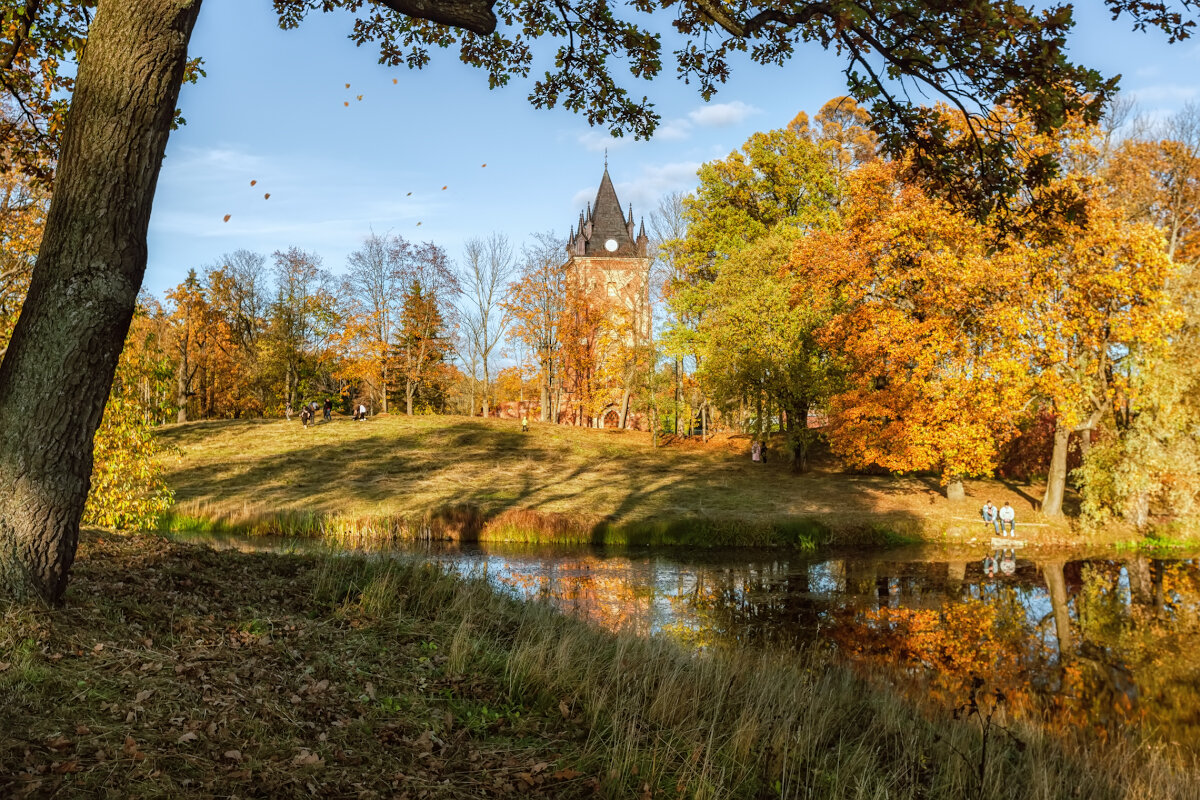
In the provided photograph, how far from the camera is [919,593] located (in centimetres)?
1571

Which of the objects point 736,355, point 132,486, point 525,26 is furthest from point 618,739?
point 736,355

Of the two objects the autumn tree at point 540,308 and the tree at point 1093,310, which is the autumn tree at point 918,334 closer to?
the tree at point 1093,310

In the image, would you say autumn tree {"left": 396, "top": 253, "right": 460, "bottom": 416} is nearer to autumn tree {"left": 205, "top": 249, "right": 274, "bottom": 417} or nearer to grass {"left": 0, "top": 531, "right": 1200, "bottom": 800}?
autumn tree {"left": 205, "top": 249, "right": 274, "bottom": 417}

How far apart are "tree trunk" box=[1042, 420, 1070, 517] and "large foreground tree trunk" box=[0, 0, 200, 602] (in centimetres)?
2459

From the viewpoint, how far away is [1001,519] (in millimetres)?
22734

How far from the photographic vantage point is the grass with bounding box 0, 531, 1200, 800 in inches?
160

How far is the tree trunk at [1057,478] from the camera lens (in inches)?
916

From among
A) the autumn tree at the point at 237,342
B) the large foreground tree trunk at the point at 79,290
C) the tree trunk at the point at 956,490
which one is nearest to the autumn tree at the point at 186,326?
the autumn tree at the point at 237,342

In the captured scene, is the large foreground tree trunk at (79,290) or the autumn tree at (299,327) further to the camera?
the autumn tree at (299,327)

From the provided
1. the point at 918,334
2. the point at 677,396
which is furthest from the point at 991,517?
the point at 677,396

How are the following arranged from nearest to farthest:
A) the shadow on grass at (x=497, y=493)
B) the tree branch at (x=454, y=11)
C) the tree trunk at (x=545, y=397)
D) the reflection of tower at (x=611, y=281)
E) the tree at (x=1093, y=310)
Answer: the tree branch at (x=454, y=11), the tree at (x=1093, y=310), the shadow on grass at (x=497, y=493), the reflection of tower at (x=611, y=281), the tree trunk at (x=545, y=397)

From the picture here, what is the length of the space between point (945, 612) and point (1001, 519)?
1026 cm

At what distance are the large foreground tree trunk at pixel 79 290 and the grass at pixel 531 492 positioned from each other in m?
11.3

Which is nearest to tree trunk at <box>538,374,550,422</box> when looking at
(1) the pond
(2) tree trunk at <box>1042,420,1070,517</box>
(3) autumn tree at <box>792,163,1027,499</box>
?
(3) autumn tree at <box>792,163,1027,499</box>
